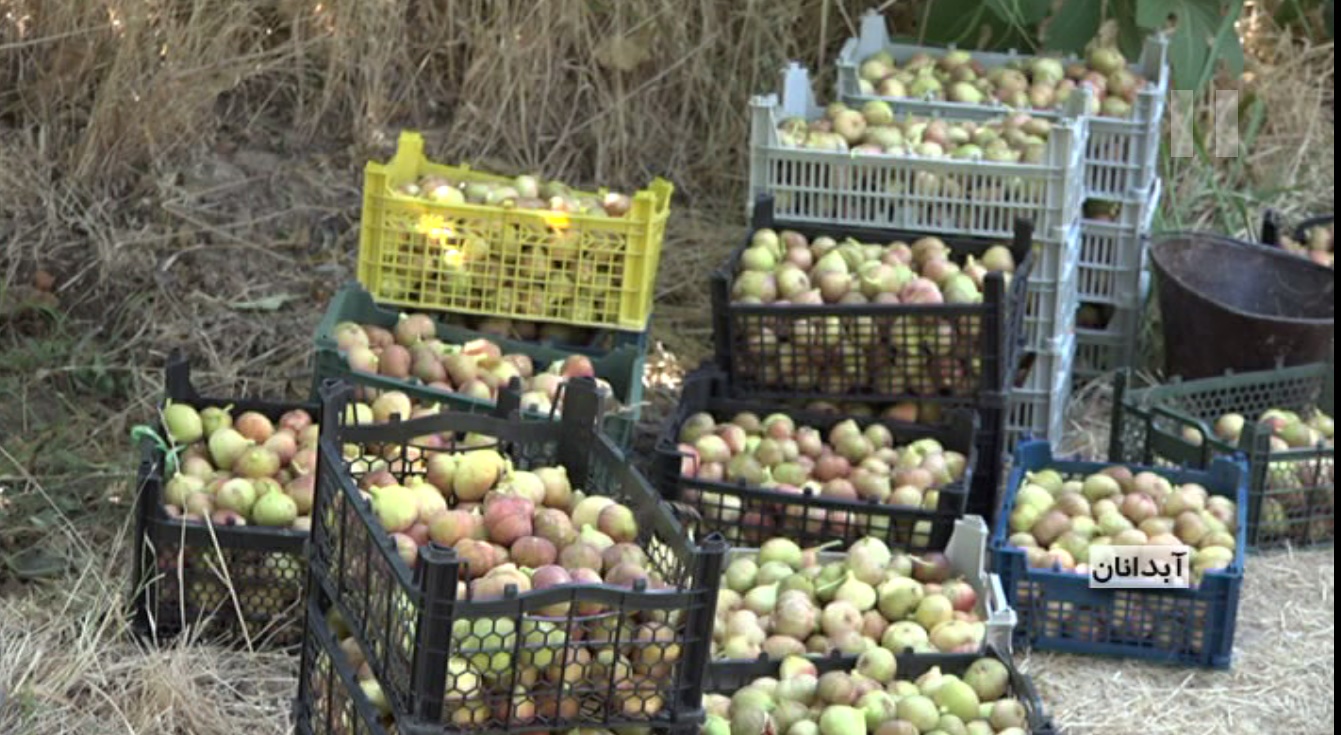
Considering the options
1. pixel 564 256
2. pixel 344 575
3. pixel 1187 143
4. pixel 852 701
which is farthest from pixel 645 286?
pixel 1187 143

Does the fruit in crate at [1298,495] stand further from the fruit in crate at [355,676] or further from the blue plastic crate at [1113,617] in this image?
the fruit in crate at [355,676]

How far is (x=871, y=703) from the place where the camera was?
12.5 feet

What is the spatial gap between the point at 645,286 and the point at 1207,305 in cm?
162

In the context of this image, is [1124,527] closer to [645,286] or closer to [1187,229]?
[645,286]

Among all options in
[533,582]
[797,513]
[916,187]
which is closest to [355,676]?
[533,582]

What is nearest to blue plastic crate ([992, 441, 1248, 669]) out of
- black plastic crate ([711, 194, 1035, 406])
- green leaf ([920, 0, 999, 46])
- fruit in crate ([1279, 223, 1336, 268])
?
black plastic crate ([711, 194, 1035, 406])

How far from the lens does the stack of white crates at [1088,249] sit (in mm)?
5550

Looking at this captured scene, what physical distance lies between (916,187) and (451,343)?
1.25 meters

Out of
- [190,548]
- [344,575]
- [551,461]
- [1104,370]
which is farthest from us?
[1104,370]

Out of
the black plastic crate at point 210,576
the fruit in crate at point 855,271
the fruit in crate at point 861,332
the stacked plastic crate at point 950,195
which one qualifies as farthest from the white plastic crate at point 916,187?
the black plastic crate at point 210,576

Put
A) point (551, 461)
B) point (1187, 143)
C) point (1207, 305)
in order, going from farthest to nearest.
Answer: point (1187, 143) < point (1207, 305) < point (551, 461)

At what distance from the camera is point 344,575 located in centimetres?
Result: 338

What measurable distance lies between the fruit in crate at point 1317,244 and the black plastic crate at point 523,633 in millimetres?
3414

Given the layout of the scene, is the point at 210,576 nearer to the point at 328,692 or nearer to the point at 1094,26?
the point at 328,692
